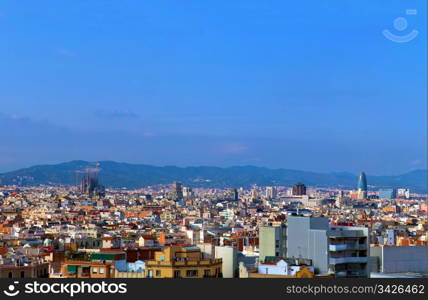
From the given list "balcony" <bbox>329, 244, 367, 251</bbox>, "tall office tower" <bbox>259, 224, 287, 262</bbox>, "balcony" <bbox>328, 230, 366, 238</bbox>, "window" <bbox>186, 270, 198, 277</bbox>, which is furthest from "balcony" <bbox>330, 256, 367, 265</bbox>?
"window" <bbox>186, 270, 198, 277</bbox>

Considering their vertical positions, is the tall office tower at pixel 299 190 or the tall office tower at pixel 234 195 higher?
the tall office tower at pixel 299 190

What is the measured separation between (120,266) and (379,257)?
6281mm

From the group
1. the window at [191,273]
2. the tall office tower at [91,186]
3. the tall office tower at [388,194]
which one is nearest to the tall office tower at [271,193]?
the tall office tower at [388,194]

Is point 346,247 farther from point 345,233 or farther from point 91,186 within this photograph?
point 91,186

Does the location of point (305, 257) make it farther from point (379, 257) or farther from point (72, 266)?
point (72, 266)

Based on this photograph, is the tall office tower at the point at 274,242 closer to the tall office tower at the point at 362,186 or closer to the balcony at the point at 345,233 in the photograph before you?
the balcony at the point at 345,233

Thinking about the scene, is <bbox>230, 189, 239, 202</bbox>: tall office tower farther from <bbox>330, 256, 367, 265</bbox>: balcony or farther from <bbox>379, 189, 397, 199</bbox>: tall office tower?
<bbox>330, 256, 367, 265</bbox>: balcony

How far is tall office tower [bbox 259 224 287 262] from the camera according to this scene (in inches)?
920

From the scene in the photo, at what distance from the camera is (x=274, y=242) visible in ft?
77.6

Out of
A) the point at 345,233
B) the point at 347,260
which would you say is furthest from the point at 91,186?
the point at 347,260

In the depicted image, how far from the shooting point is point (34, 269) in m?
24.7

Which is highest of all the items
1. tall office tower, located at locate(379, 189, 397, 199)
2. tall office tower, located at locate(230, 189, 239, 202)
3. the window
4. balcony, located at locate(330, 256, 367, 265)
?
tall office tower, located at locate(379, 189, 397, 199)

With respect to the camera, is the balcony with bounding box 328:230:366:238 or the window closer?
the window

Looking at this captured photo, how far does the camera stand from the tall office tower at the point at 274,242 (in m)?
23.4
